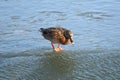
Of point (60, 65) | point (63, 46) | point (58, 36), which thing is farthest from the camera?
point (63, 46)

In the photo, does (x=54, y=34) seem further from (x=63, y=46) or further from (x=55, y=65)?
(x=55, y=65)

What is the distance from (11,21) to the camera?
9188 millimetres

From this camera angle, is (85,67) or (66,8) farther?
(66,8)

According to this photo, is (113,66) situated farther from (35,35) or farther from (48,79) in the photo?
(35,35)

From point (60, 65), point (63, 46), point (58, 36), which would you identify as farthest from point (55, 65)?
point (63, 46)

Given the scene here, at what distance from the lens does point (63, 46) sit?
7570 millimetres

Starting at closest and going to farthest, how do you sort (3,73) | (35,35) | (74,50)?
1. (3,73)
2. (74,50)
3. (35,35)

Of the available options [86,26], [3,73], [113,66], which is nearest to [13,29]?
[86,26]

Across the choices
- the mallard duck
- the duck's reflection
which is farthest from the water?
the mallard duck

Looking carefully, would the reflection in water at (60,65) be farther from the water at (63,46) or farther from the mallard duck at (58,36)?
the mallard duck at (58,36)

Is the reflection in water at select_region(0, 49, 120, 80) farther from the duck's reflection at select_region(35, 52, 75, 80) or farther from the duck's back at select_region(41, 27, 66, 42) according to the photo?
the duck's back at select_region(41, 27, 66, 42)

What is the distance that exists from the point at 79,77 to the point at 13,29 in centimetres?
323

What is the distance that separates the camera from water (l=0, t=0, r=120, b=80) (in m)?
6.05

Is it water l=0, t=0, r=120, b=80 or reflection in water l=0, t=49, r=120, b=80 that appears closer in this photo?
reflection in water l=0, t=49, r=120, b=80
